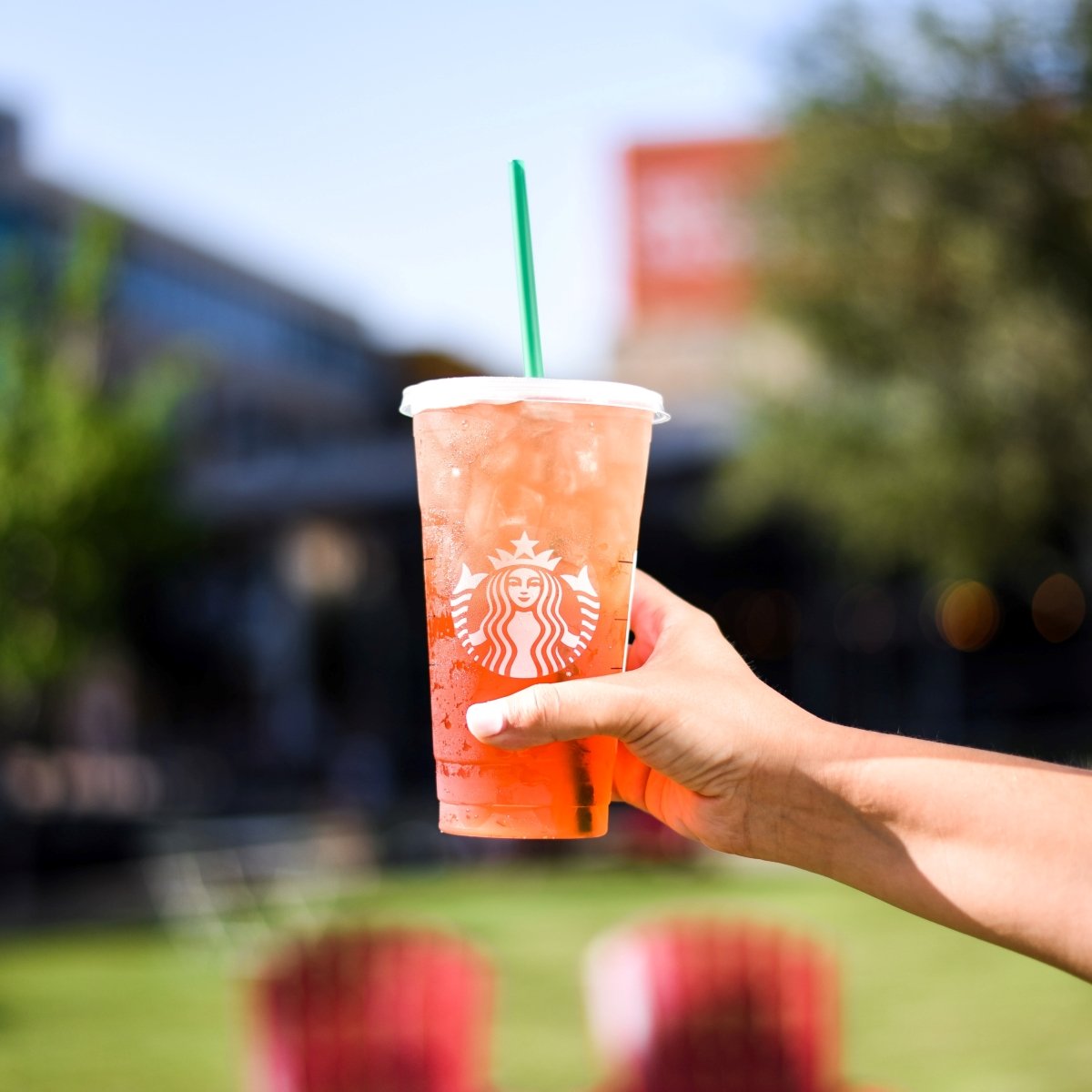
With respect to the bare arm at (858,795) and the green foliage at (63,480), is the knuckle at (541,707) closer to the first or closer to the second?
the bare arm at (858,795)

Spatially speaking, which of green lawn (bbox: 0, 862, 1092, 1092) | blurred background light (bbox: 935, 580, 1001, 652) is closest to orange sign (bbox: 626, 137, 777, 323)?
blurred background light (bbox: 935, 580, 1001, 652)

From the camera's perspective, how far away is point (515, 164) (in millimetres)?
1854

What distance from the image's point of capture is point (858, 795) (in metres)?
1.64

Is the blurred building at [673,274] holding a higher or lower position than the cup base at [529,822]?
higher

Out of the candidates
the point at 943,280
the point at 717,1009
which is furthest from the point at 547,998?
the point at 943,280

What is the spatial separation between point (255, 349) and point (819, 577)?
20395 millimetres

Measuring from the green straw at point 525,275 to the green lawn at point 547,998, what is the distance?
6.84 meters

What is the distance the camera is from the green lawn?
8305mm

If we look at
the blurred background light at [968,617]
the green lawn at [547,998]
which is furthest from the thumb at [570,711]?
the blurred background light at [968,617]

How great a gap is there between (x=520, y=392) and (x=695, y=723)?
452 mm

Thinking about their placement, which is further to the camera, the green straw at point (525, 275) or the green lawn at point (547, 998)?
the green lawn at point (547, 998)

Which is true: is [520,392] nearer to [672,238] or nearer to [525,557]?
[525,557]

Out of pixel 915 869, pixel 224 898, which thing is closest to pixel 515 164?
pixel 915 869

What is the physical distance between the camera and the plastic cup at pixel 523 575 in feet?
5.57
